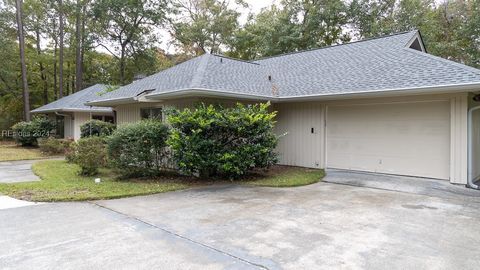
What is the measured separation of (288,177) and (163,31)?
23.0 m

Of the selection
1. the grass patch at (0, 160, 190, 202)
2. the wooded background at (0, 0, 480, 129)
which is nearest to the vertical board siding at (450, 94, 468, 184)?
the grass patch at (0, 160, 190, 202)

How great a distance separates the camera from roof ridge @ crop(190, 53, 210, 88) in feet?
28.9

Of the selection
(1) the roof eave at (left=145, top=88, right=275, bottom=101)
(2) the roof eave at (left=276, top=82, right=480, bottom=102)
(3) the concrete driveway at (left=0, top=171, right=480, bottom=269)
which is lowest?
(3) the concrete driveway at (left=0, top=171, right=480, bottom=269)

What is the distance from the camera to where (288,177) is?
909cm

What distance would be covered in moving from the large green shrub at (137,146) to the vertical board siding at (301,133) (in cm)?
425

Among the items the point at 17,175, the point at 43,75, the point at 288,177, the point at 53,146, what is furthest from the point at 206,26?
the point at 288,177

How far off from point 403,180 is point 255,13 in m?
22.9

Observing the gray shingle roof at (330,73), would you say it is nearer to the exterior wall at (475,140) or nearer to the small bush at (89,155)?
the exterior wall at (475,140)

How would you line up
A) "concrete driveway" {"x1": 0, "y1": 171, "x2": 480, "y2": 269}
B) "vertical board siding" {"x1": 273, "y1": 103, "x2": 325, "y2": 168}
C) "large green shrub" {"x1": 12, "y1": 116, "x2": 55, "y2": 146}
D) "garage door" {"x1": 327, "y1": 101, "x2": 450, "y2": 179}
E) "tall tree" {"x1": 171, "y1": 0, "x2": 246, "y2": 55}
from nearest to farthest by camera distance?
"concrete driveway" {"x1": 0, "y1": 171, "x2": 480, "y2": 269} < "garage door" {"x1": 327, "y1": 101, "x2": 450, "y2": 179} < "vertical board siding" {"x1": 273, "y1": 103, "x2": 325, "y2": 168} < "large green shrub" {"x1": 12, "y1": 116, "x2": 55, "y2": 146} < "tall tree" {"x1": 171, "y1": 0, "x2": 246, "y2": 55}

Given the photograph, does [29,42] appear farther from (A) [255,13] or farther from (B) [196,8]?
(A) [255,13]

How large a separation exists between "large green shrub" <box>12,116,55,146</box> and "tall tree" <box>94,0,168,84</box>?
314 inches

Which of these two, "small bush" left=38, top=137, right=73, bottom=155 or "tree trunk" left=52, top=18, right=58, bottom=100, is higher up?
"tree trunk" left=52, top=18, right=58, bottom=100

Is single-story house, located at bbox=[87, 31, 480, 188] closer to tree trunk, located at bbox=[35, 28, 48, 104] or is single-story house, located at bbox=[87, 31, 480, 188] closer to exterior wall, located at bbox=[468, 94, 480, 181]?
exterior wall, located at bbox=[468, 94, 480, 181]

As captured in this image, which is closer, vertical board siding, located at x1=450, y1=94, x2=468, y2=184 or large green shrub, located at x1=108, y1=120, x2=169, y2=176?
vertical board siding, located at x1=450, y1=94, x2=468, y2=184
